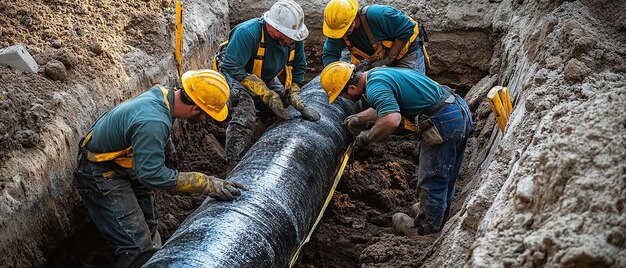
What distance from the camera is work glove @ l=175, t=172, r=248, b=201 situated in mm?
4383

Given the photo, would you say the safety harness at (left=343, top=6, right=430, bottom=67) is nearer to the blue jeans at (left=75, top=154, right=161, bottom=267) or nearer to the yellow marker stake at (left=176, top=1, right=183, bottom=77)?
the yellow marker stake at (left=176, top=1, right=183, bottom=77)

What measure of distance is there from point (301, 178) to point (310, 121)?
1.01 meters

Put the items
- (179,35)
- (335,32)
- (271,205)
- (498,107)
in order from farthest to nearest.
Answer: (335,32) < (179,35) < (498,107) < (271,205)

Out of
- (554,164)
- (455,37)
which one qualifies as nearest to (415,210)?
(554,164)

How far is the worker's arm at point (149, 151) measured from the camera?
161 inches

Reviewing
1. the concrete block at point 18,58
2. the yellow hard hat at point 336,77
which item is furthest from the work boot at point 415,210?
the concrete block at point 18,58

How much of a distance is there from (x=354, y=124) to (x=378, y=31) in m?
1.39

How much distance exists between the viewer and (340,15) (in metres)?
6.41

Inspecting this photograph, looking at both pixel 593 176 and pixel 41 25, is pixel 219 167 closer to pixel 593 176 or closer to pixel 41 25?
pixel 41 25

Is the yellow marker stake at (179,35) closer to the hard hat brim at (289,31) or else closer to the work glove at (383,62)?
the hard hat brim at (289,31)

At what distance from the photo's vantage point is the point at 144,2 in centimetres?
739

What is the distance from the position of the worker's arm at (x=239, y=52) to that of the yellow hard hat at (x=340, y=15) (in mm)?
972

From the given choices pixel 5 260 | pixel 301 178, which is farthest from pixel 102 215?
pixel 301 178

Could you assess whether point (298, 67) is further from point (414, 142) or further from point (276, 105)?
point (414, 142)
